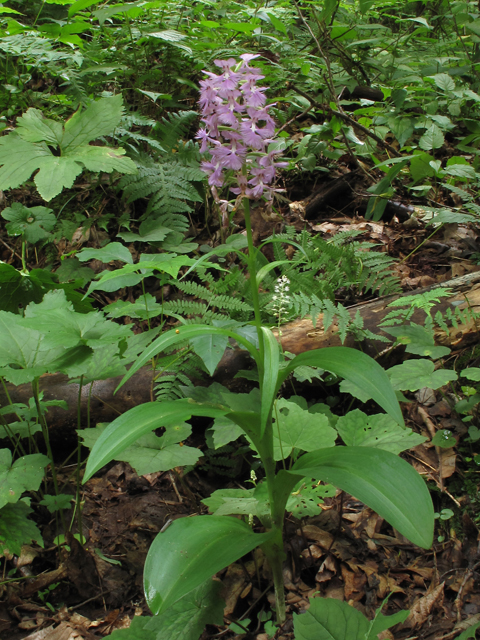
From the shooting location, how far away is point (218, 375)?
6.82 feet

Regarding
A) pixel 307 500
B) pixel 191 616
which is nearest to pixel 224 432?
pixel 307 500

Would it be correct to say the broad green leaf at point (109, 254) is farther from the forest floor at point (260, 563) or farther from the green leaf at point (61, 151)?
the forest floor at point (260, 563)

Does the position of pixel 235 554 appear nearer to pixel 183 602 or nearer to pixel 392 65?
pixel 183 602

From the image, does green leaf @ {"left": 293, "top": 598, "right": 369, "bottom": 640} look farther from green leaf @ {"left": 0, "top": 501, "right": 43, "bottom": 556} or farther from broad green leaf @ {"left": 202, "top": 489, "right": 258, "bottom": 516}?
green leaf @ {"left": 0, "top": 501, "right": 43, "bottom": 556}

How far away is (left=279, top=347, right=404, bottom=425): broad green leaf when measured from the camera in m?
1.01

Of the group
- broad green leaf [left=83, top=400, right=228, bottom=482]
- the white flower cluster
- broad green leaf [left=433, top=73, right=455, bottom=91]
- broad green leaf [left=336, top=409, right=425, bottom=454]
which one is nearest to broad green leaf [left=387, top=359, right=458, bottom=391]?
broad green leaf [left=336, top=409, right=425, bottom=454]

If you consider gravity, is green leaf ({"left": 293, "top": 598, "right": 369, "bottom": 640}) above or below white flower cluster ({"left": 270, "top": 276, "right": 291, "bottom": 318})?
below

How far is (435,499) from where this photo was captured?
5.52ft

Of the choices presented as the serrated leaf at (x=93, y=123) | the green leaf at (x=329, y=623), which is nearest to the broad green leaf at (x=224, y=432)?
the green leaf at (x=329, y=623)

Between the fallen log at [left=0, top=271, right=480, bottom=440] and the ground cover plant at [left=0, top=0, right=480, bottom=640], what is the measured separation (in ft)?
0.04

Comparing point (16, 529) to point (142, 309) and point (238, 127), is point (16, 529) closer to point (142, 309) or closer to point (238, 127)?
point (142, 309)

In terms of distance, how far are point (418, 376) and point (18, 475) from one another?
1.48 meters

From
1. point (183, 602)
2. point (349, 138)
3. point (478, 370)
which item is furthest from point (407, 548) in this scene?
point (349, 138)

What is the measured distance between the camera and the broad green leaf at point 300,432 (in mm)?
1502
